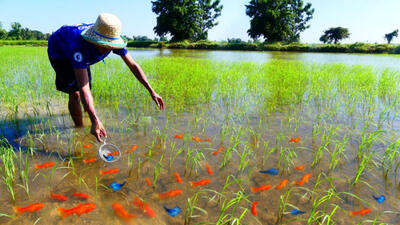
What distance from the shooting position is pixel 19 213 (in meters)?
1.46

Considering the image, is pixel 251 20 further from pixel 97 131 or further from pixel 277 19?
pixel 97 131

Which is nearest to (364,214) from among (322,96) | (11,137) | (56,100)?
(322,96)

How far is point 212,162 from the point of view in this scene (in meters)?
2.15

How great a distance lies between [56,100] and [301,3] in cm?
4488

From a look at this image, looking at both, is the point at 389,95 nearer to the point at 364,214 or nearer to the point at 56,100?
the point at 364,214

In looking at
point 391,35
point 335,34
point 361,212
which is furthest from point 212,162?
point 391,35

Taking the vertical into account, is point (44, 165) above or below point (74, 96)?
below

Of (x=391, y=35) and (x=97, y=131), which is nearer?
(x=97, y=131)

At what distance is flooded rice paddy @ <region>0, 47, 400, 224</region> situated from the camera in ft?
4.98

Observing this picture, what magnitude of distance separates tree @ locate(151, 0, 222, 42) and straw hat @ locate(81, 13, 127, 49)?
37271 mm

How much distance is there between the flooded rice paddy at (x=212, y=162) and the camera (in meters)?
1.52

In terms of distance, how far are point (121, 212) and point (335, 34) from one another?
70.0 meters

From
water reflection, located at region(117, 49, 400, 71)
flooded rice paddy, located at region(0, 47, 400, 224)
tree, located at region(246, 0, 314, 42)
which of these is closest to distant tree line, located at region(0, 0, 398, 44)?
tree, located at region(246, 0, 314, 42)

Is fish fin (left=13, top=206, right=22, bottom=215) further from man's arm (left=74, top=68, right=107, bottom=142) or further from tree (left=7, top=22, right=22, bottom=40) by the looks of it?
tree (left=7, top=22, right=22, bottom=40)
